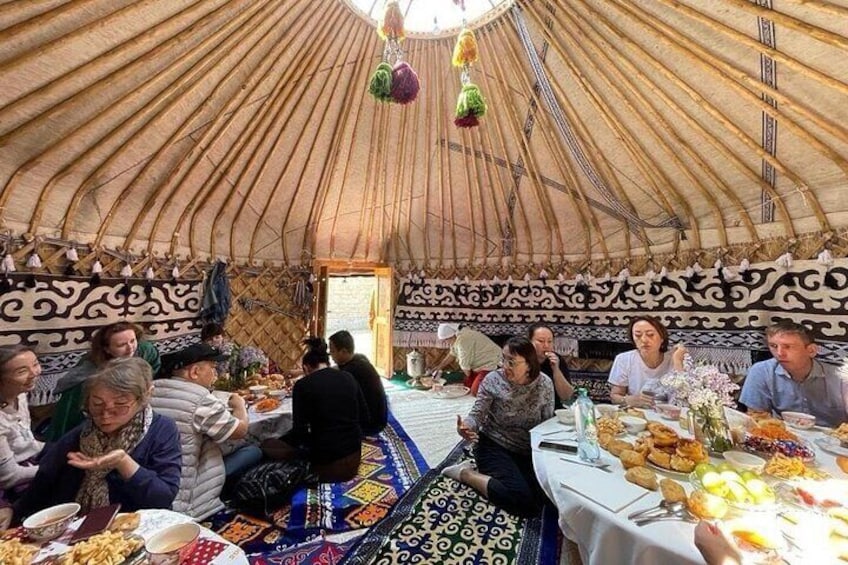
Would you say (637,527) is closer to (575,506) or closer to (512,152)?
(575,506)

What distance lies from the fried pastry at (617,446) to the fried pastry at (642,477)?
147 millimetres

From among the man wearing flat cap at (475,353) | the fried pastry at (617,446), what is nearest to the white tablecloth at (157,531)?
the fried pastry at (617,446)

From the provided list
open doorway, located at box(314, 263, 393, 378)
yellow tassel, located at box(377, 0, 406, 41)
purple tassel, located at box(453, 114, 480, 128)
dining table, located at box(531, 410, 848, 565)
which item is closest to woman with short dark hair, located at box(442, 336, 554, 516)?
dining table, located at box(531, 410, 848, 565)

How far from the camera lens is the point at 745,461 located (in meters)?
1.20

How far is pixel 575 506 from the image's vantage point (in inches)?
41.1

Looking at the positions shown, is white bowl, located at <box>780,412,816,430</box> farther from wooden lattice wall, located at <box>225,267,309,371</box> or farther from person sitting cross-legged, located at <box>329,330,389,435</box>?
wooden lattice wall, located at <box>225,267,309,371</box>

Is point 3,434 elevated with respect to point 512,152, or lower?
lower

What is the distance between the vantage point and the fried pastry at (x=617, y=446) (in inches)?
51.4

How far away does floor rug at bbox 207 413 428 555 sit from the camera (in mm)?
1689

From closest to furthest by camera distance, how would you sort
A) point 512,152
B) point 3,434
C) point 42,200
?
1. point 3,434
2. point 42,200
3. point 512,152

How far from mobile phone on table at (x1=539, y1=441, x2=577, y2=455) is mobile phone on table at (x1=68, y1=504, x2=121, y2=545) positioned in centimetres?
142

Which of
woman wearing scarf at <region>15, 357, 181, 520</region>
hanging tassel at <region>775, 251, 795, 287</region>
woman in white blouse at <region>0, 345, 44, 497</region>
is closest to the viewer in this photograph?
woman wearing scarf at <region>15, 357, 181, 520</region>

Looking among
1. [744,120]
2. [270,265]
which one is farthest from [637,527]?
[270,265]

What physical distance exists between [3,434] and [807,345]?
3.88 metres
